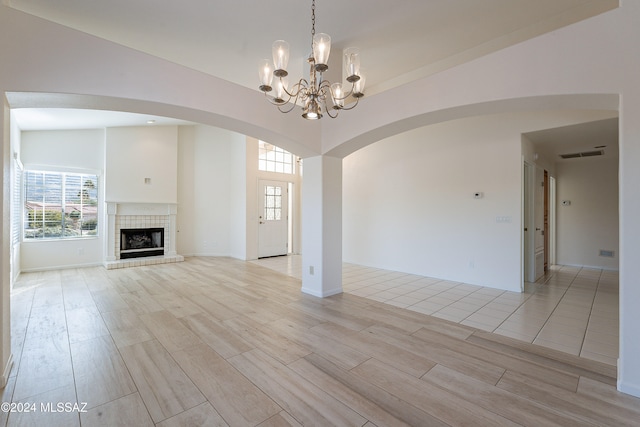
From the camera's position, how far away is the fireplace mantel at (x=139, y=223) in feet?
20.3

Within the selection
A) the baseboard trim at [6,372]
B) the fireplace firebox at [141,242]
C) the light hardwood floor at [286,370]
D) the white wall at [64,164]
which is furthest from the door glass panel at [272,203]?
the baseboard trim at [6,372]

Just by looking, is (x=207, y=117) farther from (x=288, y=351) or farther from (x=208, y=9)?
(x=288, y=351)

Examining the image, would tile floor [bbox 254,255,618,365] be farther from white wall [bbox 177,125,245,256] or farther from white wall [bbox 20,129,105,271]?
white wall [bbox 20,129,105,271]

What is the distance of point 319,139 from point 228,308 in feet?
8.75

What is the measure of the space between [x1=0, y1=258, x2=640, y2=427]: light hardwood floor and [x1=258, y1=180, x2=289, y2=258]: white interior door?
385cm

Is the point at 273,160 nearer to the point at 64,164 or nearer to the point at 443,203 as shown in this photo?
the point at 64,164

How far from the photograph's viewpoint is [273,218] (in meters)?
7.77

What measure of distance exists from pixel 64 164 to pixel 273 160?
4.61 meters

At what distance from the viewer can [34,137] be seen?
5.53 meters

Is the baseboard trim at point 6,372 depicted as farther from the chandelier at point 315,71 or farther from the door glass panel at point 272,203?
the door glass panel at point 272,203

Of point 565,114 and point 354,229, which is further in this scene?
point 354,229

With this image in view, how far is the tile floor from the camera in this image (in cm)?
274

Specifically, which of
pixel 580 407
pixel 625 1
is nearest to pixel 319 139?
pixel 625 1

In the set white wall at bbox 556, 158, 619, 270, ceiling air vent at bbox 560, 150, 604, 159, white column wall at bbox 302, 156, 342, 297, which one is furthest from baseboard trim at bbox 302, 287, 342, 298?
white wall at bbox 556, 158, 619, 270
